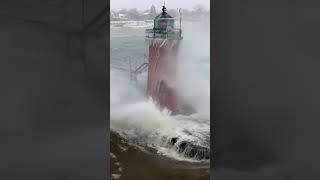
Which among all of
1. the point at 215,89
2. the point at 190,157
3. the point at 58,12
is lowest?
the point at 190,157

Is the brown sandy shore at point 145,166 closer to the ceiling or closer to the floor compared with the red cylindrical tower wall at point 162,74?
closer to the floor

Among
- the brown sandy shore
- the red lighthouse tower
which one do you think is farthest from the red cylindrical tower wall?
the brown sandy shore

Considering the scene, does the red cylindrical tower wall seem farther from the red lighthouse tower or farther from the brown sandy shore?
the brown sandy shore

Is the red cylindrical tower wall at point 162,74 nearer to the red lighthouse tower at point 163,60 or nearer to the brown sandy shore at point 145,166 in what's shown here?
the red lighthouse tower at point 163,60

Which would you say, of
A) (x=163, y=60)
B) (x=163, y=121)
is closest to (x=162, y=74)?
(x=163, y=60)

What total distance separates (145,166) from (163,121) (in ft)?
0.93

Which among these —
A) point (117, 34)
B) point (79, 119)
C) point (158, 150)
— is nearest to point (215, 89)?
point (158, 150)

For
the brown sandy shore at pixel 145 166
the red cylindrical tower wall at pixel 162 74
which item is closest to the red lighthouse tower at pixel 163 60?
the red cylindrical tower wall at pixel 162 74

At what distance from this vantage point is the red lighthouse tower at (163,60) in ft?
8.05

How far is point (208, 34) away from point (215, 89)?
1.07ft

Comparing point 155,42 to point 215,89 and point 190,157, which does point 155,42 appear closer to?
point 215,89

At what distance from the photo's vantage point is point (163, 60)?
2.47m

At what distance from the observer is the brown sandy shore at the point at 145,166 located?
7.94 feet

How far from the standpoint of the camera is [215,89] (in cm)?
244
